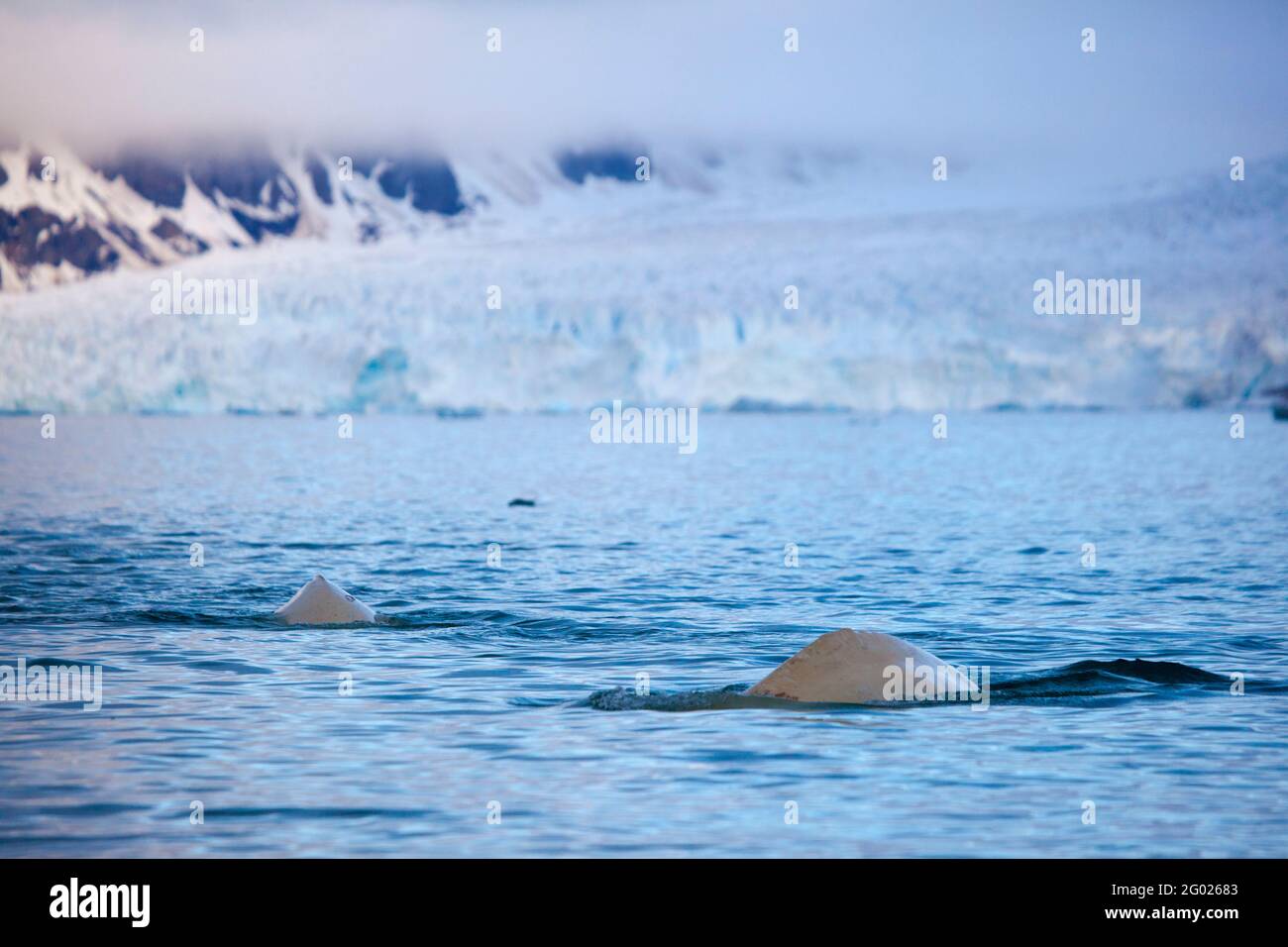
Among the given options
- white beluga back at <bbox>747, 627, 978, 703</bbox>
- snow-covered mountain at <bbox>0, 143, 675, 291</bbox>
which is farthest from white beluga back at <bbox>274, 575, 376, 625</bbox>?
snow-covered mountain at <bbox>0, 143, 675, 291</bbox>

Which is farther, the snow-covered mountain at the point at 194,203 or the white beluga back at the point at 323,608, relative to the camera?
the snow-covered mountain at the point at 194,203

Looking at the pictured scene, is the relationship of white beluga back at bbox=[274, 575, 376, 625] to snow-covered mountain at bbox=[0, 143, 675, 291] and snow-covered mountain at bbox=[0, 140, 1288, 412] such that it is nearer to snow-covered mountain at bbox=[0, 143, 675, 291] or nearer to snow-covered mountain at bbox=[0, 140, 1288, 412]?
snow-covered mountain at bbox=[0, 140, 1288, 412]

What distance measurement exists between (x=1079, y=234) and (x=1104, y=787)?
318ft

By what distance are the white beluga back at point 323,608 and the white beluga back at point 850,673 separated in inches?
268

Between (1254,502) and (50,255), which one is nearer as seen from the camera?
(1254,502)

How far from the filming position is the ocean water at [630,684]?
31.8 feet

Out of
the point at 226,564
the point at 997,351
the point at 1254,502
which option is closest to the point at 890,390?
the point at 997,351

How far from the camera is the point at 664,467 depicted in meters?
68.6

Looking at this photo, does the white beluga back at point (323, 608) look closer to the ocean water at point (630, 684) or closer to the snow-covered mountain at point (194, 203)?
the ocean water at point (630, 684)

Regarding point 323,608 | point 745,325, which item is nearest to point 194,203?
point 745,325

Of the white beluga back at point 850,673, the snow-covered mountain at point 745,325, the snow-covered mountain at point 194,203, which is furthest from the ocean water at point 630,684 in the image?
the snow-covered mountain at point 194,203

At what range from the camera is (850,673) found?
44.8 feet

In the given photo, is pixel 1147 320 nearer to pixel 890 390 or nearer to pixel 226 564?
pixel 890 390

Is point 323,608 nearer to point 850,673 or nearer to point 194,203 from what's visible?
point 850,673
